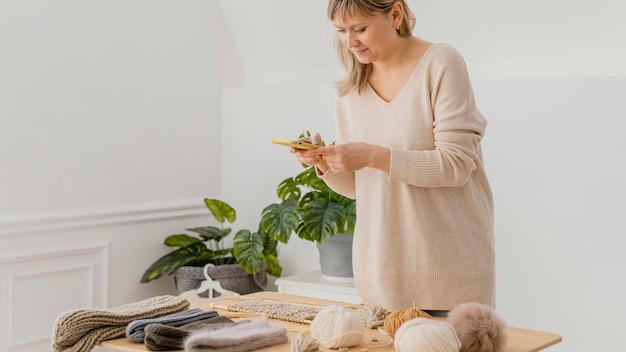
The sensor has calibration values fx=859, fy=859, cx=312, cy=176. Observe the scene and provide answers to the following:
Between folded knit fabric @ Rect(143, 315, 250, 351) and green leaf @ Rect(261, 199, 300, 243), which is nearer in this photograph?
folded knit fabric @ Rect(143, 315, 250, 351)

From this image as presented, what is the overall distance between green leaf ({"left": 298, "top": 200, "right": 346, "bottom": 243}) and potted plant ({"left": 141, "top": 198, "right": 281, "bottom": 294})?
0.27 meters

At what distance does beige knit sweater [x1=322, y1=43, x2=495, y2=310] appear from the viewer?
2002 millimetres

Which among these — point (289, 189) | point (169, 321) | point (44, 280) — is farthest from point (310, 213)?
point (169, 321)

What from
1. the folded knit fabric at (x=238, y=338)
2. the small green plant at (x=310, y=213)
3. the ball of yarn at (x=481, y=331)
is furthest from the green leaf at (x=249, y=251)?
the ball of yarn at (x=481, y=331)

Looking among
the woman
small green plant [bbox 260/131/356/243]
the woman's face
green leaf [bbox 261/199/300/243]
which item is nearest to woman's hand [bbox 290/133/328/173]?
the woman

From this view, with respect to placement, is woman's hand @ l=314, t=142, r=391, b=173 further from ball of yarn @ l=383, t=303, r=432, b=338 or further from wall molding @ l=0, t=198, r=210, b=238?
wall molding @ l=0, t=198, r=210, b=238

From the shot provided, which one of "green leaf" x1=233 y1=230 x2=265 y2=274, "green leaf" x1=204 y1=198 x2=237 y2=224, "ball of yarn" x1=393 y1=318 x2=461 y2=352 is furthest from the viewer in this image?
"green leaf" x1=204 y1=198 x2=237 y2=224

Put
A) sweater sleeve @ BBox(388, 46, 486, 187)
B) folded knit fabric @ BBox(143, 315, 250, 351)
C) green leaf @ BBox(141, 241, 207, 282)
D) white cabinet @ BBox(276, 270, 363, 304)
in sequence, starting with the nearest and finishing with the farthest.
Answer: folded knit fabric @ BBox(143, 315, 250, 351)
sweater sleeve @ BBox(388, 46, 486, 187)
white cabinet @ BBox(276, 270, 363, 304)
green leaf @ BBox(141, 241, 207, 282)

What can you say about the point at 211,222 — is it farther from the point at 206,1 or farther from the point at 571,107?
the point at 571,107

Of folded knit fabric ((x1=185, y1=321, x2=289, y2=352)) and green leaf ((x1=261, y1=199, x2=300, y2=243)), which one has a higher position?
green leaf ((x1=261, y1=199, x2=300, y2=243))

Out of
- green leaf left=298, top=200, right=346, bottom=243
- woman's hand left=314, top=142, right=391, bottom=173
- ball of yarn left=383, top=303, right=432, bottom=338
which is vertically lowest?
ball of yarn left=383, top=303, right=432, bottom=338

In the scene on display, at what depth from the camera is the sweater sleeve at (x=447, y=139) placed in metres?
1.97

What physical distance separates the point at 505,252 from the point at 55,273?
1.77 m

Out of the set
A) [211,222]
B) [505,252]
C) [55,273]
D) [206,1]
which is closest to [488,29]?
[505,252]
